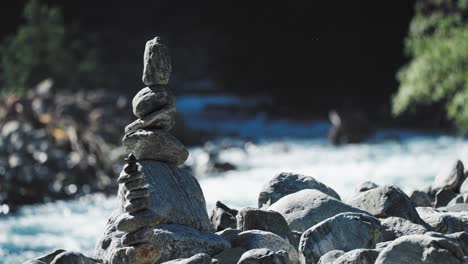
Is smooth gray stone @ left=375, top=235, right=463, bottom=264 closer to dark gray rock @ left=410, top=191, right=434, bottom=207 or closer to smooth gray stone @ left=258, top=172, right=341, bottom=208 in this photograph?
smooth gray stone @ left=258, top=172, right=341, bottom=208

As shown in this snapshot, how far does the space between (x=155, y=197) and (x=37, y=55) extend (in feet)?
94.2

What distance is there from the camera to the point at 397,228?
332 inches

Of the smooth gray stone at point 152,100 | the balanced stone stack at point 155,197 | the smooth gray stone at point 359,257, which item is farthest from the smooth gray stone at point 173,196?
the smooth gray stone at point 359,257

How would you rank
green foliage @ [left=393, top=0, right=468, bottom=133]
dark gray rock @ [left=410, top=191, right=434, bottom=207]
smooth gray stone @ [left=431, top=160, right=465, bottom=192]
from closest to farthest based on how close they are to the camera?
dark gray rock @ [left=410, top=191, right=434, bottom=207] → smooth gray stone @ [left=431, top=160, right=465, bottom=192] → green foliage @ [left=393, top=0, right=468, bottom=133]

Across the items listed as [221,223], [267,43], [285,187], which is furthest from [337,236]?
Result: [267,43]

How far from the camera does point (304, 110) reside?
35531 mm

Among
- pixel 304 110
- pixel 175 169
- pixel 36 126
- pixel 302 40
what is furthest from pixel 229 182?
pixel 302 40

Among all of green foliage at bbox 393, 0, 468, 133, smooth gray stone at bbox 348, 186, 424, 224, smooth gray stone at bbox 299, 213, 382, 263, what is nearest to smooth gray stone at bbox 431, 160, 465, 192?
smooth gray stone at bbox 348, 186, 424, 224

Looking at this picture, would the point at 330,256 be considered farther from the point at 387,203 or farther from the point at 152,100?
the point at 152,100

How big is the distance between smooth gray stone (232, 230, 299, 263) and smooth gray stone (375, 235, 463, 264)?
144 centimetres

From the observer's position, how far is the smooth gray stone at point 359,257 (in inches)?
265

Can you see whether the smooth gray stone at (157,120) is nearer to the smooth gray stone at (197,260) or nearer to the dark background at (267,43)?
the smooth gray stone at (197,260)

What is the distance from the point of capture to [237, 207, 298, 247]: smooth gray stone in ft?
27.7

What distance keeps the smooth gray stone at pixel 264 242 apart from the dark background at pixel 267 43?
1051 inches
